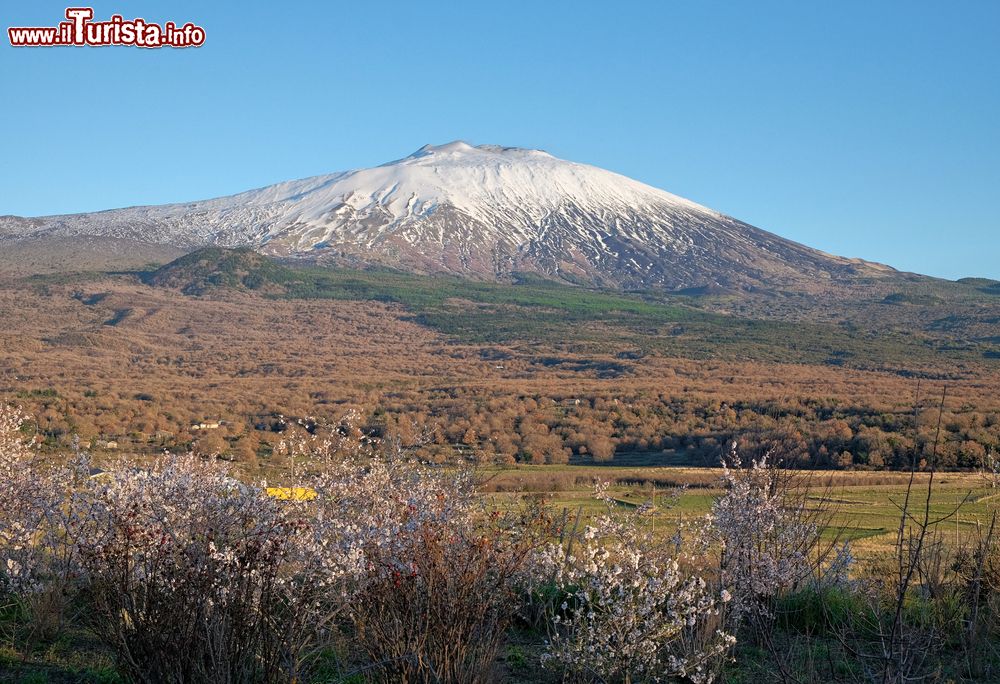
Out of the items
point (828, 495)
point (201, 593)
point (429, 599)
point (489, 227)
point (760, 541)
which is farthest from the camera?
point (489, 227)

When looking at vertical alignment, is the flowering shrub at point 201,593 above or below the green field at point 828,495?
above

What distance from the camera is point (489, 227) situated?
482ft

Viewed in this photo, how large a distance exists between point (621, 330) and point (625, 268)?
170 feet

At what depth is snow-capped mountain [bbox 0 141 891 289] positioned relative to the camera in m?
129

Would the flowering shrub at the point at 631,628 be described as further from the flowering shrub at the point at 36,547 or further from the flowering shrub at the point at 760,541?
the flowering shrub at the point at 36,547

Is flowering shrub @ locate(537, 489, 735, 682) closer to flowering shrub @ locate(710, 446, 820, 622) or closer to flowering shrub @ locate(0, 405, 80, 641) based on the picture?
flowering shrub @ locate(710, 446, 820, 622)

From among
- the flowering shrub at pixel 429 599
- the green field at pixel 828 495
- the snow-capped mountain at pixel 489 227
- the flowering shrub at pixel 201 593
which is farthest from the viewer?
the snow-capped mountain at pixel 489 227

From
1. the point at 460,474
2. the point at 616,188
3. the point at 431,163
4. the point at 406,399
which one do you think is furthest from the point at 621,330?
the point at 431,163

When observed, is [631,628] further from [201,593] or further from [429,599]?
[201,593]

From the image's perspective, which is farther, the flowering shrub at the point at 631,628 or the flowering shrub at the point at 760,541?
the flowering shrub at the point at 760,541

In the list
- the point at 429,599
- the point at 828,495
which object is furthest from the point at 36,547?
the point at 828,495

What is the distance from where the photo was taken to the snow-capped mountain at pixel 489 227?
129250 millimetres

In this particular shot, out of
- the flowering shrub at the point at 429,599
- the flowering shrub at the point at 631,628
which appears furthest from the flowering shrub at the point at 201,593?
the flowering shrub at the point at 631,628

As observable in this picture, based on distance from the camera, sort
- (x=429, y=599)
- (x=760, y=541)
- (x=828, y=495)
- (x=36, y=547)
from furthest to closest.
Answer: (x=828, y=495), (x=36, y=547), (x=760, y=541), (x=429, y=599)
